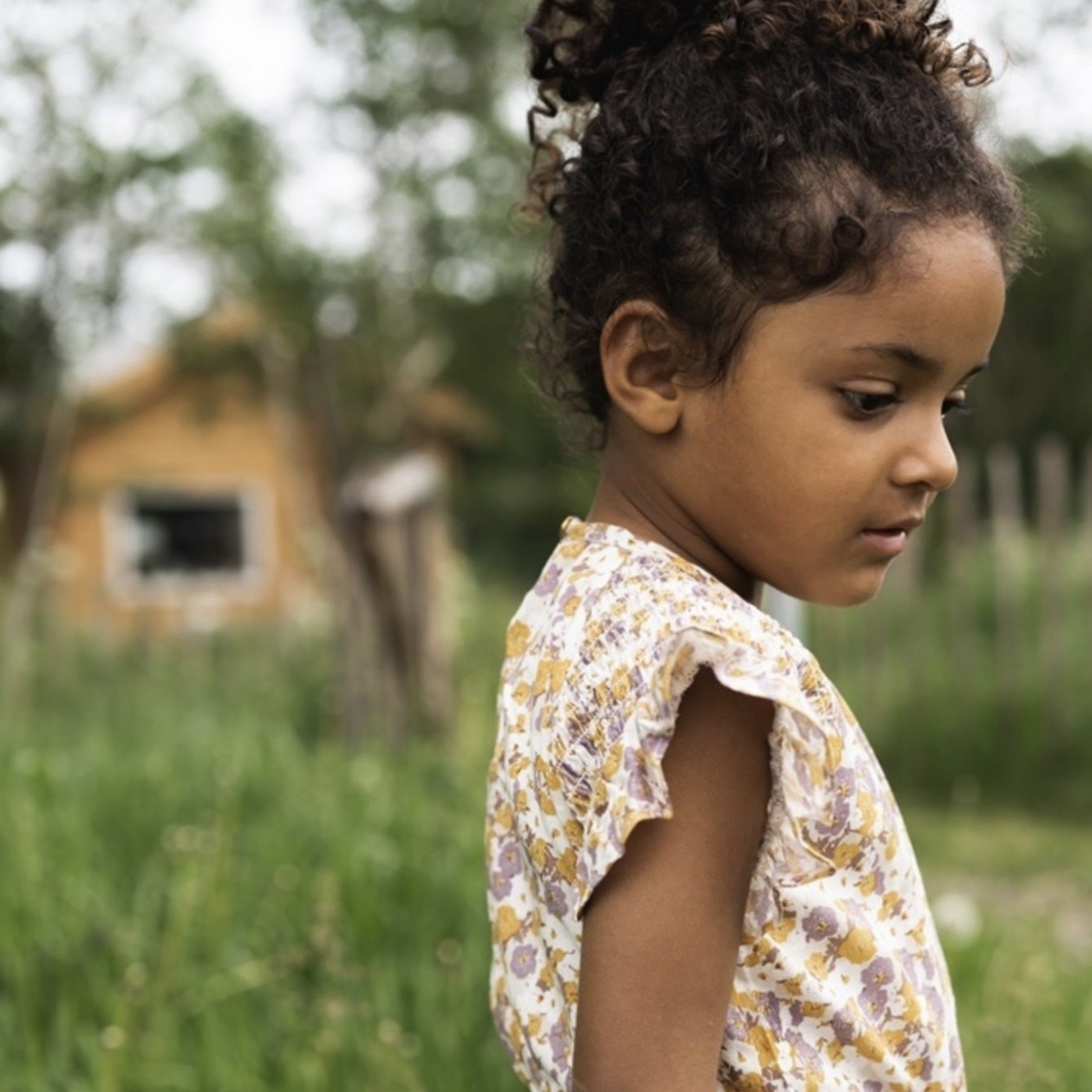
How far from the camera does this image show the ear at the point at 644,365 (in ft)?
3.75

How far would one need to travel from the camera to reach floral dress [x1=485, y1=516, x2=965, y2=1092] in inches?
40.6

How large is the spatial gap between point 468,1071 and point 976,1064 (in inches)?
31.9

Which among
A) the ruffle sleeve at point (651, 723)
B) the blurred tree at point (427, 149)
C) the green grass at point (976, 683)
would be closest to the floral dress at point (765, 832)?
the ruffle sleeve at point (651, 723)

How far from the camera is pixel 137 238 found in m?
11.6

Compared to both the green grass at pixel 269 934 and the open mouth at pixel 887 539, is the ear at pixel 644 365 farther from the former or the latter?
the green grass at pixel 269 934

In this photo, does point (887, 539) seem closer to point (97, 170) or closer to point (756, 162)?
point (756, 162)

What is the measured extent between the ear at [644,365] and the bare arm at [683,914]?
0.22 meters

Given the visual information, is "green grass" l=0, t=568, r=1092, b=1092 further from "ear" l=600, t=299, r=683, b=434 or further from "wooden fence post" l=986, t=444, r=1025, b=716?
"wooden fence post" l=986, t=444, r=1025, b=716

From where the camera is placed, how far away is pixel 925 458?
1.10m

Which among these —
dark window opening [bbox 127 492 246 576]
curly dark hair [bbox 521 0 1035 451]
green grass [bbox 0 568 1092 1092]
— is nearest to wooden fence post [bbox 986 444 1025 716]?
green grass [bbox 0 568 1092 1092]

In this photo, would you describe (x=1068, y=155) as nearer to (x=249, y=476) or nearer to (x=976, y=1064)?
(x=976, y=1064)

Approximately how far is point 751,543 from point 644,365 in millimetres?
162

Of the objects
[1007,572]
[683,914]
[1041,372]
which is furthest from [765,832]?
[1041,372]

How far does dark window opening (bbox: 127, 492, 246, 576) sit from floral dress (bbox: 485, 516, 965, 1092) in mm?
19044
